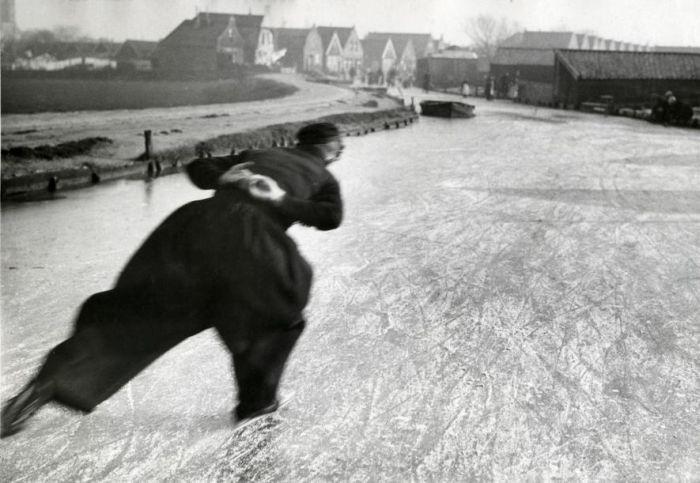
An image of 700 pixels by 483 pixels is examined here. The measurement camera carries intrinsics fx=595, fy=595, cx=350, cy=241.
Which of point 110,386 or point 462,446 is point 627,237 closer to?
point 462,446

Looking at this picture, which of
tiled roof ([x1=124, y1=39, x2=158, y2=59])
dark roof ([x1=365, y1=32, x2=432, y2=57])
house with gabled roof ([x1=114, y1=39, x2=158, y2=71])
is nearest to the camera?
house with gabled roof ([x1=114, y1=39, x2=158, y2=71])

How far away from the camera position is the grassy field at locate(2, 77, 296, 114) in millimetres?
25430

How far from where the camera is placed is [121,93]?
33.0 meters

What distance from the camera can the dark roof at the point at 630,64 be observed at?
32.7 m

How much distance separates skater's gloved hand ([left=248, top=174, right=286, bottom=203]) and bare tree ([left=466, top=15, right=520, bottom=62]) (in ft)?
303

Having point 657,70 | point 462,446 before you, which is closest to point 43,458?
point 462,446

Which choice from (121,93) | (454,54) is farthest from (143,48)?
(454,54)

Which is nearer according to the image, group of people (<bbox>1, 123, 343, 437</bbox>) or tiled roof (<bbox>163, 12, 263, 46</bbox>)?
group of people (<bbox>1, 123, 343, 437</bbox>)

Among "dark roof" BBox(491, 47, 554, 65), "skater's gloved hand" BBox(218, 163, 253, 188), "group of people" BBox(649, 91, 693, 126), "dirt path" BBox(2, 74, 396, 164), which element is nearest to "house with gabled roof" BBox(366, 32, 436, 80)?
"dark roof" BBox(491, 47, 554, 65)

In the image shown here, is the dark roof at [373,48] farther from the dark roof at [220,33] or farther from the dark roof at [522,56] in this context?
the dark roof at [220,33]

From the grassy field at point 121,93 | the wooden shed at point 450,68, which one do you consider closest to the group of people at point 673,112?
the grassy field at point 121,93

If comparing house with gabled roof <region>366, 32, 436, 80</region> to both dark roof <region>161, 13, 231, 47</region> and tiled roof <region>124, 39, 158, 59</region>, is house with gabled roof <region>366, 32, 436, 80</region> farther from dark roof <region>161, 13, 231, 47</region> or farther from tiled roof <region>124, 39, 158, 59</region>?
tiled roof <region>124, 39, 158, 59</region>

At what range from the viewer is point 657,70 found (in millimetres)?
33094

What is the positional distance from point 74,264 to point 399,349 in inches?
142
